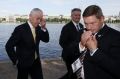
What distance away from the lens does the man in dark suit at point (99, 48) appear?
320 cm

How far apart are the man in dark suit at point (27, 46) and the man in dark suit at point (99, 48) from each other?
261cm

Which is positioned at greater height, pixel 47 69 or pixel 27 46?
pixel 27 46

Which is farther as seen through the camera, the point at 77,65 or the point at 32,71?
the point at 32,71

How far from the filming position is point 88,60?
349 cm

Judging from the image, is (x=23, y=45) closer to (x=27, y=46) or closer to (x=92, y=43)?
(x=27, y=46)

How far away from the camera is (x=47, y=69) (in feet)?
32.0

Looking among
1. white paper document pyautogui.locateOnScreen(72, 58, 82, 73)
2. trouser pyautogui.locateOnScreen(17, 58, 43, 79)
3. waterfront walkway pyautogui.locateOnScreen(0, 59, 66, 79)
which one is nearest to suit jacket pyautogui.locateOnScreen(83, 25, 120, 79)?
white paper document pyautogui.locateOnScreen(72, 58, 82, 73)

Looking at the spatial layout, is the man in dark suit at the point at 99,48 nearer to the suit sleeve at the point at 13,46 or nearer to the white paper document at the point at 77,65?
the white paper document at the point at 77,65

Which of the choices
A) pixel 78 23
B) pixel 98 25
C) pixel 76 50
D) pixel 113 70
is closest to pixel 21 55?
pixel 78 23

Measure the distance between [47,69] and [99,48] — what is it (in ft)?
21.1

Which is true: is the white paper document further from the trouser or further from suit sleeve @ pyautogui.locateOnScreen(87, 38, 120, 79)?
the trouser

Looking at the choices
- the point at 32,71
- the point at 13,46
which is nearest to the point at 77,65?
the point at 13,46

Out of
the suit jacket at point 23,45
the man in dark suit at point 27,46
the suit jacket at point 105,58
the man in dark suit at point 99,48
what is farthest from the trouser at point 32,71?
the suit jacket at point 105,58

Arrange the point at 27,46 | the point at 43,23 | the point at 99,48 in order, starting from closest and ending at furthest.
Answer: the point at 99,48 → the point at 27,46 → the point at 43,23
